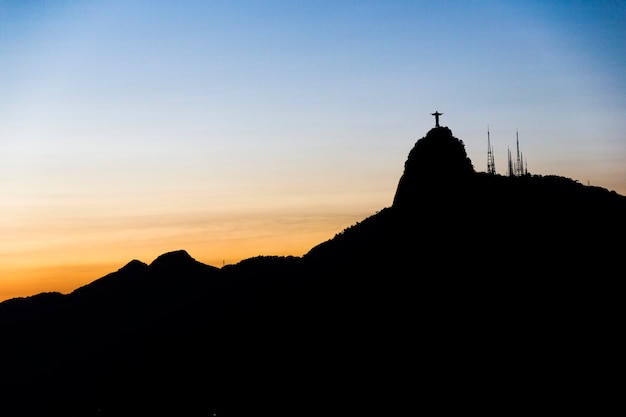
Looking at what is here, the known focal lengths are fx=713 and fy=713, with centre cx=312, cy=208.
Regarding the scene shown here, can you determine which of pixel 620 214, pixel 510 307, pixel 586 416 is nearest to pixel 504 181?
pixel 620 214

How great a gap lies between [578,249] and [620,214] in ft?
42.6

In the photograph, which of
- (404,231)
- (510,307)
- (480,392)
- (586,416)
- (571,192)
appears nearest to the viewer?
(586,416)

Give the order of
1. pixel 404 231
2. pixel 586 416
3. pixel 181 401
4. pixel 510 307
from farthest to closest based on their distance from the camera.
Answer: pixel 181 401 < pixel 404 231 < pixel 510 307 < pixel 586 416

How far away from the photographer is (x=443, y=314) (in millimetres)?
110750

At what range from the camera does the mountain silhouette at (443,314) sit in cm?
9244

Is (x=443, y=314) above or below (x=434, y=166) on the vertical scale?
below

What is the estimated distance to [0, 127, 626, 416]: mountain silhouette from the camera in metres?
92.4

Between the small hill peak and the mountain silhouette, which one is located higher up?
the small hill peak

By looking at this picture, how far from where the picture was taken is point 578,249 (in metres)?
106

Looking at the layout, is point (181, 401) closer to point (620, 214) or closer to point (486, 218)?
point (486, 218)

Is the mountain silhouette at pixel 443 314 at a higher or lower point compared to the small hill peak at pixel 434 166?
lower

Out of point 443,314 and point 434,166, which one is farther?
point 434,166

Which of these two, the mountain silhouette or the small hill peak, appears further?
the small hill peak

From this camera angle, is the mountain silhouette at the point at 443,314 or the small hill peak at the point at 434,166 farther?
the small hill peak at the point at 434,166
